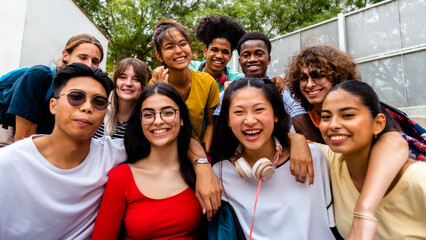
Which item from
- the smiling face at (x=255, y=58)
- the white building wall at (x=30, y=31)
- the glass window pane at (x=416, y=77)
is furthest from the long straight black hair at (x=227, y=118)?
the glass window pane at (x=416, y=77)

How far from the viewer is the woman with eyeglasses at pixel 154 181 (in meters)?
2.35

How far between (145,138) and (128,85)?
3.20 feet

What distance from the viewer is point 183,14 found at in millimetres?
15359

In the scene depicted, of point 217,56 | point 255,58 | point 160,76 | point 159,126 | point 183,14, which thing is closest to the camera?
point 159,126

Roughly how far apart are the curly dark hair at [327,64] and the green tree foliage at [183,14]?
32.2ft

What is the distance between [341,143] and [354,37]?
29.9 feet

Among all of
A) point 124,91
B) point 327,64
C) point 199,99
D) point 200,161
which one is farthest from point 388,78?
point 124,91

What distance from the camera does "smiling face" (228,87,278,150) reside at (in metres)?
2.53

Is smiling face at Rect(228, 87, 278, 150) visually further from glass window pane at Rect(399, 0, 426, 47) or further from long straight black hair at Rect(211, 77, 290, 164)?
glass window pane at Rect(399, 0, 426, 47)

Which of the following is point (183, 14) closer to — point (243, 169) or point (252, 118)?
point (252, 118)

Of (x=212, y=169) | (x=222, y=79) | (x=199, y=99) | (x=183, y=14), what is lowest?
(x=212, y=169)

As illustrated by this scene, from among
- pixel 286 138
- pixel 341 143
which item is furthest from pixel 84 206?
pixel 341 143

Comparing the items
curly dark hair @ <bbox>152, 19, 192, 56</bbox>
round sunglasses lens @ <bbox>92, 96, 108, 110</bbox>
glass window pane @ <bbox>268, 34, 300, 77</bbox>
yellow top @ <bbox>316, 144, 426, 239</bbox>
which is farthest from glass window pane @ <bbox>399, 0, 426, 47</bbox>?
round sunglasses lens @ <bbox>92, 96, 108, 110</bbox>

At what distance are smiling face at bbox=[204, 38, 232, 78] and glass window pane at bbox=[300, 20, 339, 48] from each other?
20.9ft
